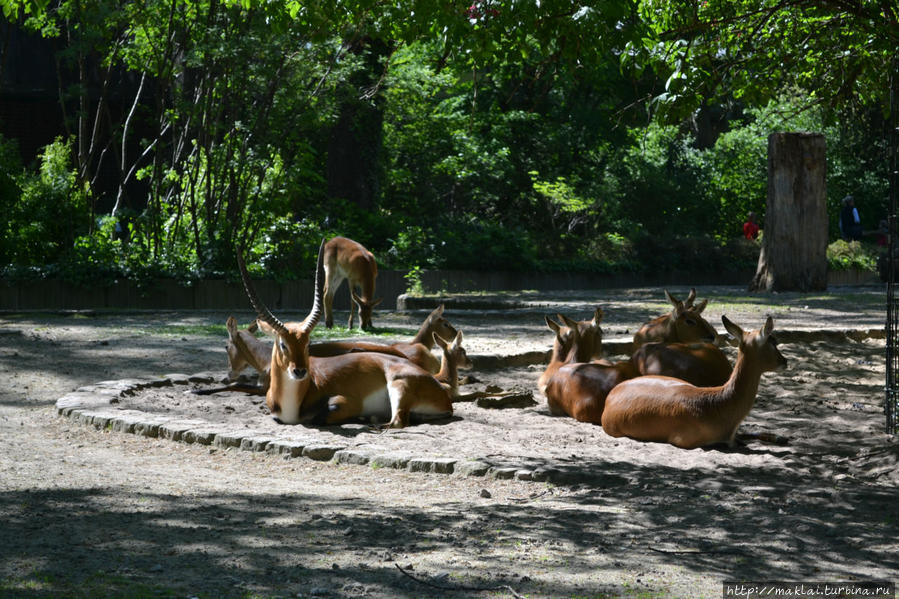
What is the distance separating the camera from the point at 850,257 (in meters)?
29.3

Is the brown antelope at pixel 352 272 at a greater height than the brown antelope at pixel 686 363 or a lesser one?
greater

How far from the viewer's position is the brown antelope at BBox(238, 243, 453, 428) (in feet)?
28.7

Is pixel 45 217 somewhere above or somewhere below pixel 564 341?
above

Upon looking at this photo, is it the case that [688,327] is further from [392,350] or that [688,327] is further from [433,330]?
[392,350]

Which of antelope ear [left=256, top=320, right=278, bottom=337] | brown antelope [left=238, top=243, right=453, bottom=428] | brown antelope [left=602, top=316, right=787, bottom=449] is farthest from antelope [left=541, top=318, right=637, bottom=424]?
antelope ear [left=256, top=320, right=278, bottom=337]

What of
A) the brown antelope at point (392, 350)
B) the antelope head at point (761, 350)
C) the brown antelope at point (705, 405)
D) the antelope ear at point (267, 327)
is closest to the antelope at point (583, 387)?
the brown antelope at point (705, 405)

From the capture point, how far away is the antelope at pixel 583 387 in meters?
9.08

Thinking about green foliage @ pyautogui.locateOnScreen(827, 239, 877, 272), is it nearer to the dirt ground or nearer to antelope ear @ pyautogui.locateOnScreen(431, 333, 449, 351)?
the dirt ground

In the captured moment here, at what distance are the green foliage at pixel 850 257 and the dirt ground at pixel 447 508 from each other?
18621mm

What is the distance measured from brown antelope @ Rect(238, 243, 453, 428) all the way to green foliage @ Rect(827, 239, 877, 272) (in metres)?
21.3

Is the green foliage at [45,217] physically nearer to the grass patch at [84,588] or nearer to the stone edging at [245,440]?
the stone edging at [245,440]

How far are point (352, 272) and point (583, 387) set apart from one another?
253 inches

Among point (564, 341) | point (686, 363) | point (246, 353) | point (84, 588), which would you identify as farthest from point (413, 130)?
point (84, 588)

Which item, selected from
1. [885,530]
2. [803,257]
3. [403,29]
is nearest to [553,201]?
[803,257]
